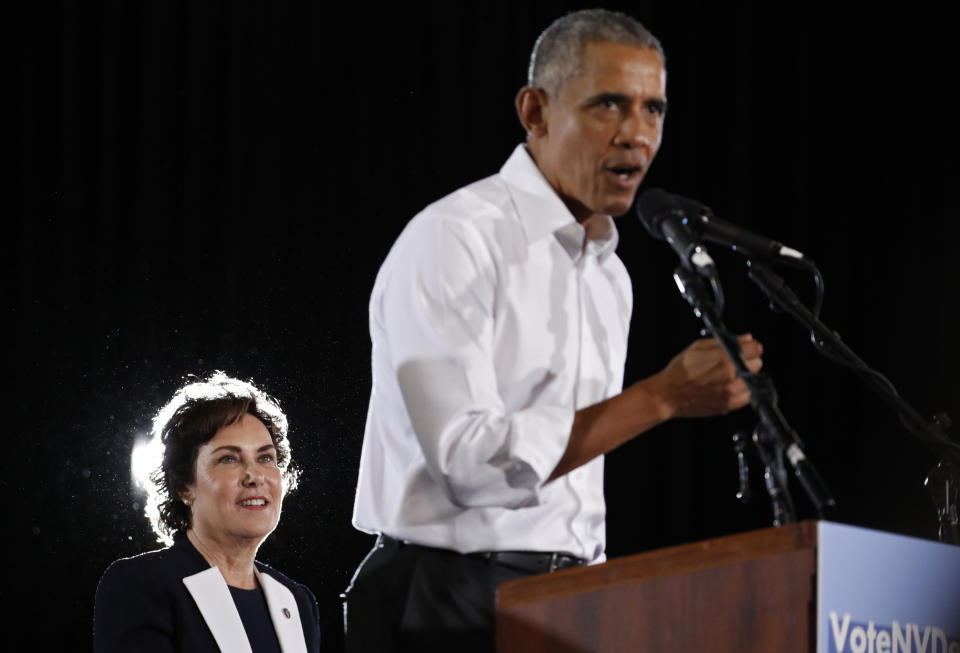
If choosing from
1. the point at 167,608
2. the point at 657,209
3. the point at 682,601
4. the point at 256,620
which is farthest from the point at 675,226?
the point at 256,620

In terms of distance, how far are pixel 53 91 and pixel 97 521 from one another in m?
1.33

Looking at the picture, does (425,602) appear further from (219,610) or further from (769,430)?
(219,610)

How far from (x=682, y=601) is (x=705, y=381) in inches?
10.2

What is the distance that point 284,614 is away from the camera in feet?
10.0

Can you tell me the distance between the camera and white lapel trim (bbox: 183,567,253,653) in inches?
110

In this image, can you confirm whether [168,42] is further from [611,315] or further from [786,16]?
[611,315]

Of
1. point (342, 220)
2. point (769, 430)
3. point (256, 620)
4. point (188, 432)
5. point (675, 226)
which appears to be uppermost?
point (342, 220)

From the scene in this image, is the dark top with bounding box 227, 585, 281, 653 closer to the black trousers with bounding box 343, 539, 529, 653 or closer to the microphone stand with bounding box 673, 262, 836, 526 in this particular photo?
the black trousers with bounding box 343, 539, 529, 653

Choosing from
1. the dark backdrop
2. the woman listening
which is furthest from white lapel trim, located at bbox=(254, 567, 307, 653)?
the dark backdrop

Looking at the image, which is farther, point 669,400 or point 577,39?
point 577,39

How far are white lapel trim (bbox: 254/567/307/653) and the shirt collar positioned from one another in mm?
1683

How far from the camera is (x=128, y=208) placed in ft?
12.0

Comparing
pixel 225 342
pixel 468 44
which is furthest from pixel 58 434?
pixel 468 44

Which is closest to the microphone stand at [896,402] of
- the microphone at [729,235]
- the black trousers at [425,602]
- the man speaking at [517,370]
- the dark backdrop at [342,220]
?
the microphone at [729,235]
